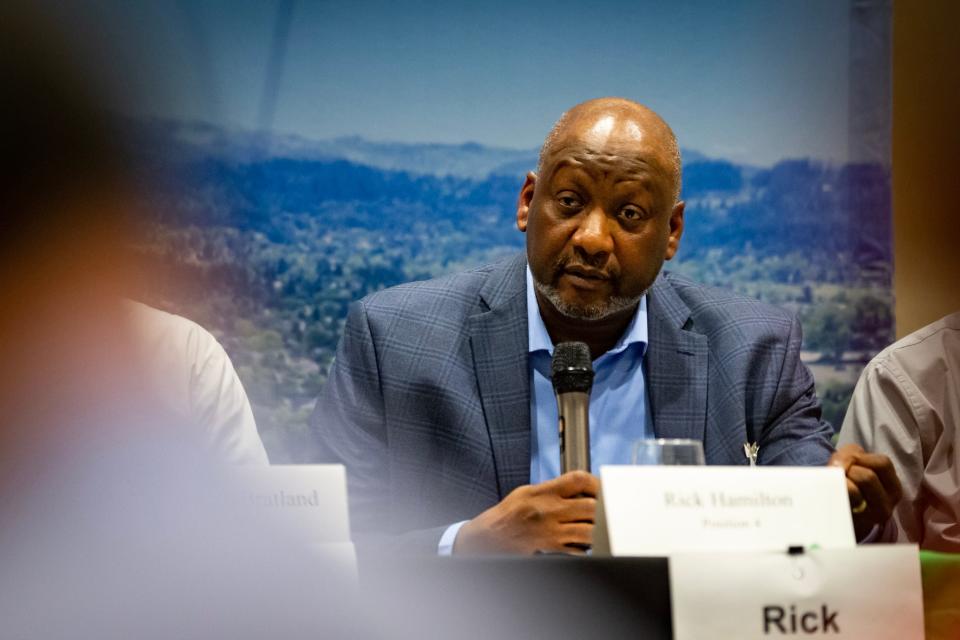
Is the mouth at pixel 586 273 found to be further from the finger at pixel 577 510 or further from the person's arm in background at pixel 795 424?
the finger at pixel 577 510

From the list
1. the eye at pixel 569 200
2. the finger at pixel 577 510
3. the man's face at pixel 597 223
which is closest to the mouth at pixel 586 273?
the man's face at pixel 597 223

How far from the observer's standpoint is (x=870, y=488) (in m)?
1.29

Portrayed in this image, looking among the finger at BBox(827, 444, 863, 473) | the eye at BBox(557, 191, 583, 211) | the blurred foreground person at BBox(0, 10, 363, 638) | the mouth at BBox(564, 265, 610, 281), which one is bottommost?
the blurred foreground person at BBox(0, 10, 363, 638)

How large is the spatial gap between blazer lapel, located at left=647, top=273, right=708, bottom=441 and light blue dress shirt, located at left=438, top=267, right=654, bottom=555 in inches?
1.1

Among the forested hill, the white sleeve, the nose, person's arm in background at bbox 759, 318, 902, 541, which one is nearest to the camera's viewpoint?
person's arm in background at bbox 759, 318, 902, 541

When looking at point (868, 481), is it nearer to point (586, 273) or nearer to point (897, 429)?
point (586, 273)

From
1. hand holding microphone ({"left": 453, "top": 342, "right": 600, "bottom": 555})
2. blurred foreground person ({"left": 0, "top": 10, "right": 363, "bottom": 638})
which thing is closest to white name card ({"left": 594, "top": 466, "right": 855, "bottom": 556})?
hand holding microphone ({"left": 453, "top": 342, "right": 600, "bottom": 555})

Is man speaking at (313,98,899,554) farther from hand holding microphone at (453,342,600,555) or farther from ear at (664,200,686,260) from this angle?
hand holding microphone at (453,342,600,555)

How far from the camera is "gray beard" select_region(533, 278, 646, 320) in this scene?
1891 mm

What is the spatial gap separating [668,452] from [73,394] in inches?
30.1

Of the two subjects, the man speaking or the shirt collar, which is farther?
the shirt collar

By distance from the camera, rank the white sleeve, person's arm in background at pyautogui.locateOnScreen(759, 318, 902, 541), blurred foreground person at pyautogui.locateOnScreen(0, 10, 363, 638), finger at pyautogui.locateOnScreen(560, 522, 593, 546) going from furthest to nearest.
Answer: the white sleeve
person's arm in background at pyautogui.locateOnScreen(759, 318, 902, 541)
finger at pyautogui.locateOnScreen(560, 522, 593, 546)
blurred foreground person at pyautogui.locateOnScreen(0, 10, 363, 638)

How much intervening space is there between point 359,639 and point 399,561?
85 mm

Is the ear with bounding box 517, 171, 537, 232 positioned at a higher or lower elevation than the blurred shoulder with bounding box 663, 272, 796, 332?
higher
